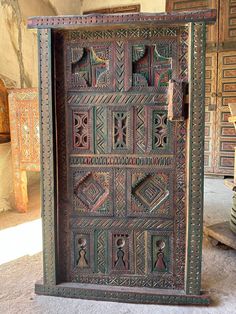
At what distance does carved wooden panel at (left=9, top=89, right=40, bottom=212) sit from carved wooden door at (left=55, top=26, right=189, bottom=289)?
138 centimetres

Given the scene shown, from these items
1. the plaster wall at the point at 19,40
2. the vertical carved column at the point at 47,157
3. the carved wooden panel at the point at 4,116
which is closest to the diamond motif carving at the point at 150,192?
the vertical carved column at the point at 47,157

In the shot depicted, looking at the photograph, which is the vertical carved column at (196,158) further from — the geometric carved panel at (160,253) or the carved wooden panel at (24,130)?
the carved wooden panel at (24,130)

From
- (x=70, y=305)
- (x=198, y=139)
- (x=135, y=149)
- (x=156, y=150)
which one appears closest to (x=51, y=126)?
(x=135, y=149)

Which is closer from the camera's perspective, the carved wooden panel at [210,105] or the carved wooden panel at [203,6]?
the carved wooden panel at [203,6]

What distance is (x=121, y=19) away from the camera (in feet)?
4.43

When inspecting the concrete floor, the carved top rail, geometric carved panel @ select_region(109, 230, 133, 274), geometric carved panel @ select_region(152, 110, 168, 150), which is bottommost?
the concrete floor

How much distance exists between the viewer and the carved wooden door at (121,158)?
1.43 meters

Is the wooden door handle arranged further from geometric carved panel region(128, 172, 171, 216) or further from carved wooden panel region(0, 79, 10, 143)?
carved wooden panel region(0, 79, 10, 143)

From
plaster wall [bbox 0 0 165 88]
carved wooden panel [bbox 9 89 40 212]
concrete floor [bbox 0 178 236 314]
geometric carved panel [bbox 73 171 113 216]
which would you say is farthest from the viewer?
plaster wall [bbox 0 0 165 88]

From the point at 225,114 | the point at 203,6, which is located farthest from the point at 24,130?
the point at 203,6

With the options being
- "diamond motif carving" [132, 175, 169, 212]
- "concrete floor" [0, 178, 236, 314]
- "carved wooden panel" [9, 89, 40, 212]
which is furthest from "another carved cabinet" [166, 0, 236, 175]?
"diamond motif carving" [132, 175, 169, 212]

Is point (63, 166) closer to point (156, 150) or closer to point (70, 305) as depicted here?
point (156, 150)

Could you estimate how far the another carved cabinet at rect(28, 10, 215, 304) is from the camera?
140 cm

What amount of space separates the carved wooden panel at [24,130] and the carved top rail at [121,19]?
1.42 metres
